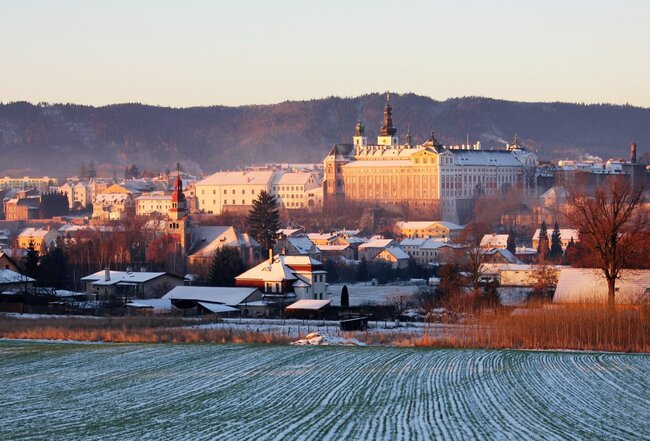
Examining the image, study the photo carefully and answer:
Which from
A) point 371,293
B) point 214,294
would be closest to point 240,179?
point 371,293

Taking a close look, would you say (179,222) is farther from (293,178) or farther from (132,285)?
(293,178)

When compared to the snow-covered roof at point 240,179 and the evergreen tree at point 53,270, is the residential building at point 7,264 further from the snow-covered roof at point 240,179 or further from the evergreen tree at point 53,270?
the snow-covered roof at point 240,179

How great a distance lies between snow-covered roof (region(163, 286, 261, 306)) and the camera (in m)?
52.5

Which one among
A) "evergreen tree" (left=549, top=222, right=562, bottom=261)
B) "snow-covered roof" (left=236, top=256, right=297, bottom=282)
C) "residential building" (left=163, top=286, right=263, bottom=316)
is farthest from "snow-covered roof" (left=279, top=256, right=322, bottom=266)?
"evergreen tree" (left=549, top=222, right=562, bottom=261)

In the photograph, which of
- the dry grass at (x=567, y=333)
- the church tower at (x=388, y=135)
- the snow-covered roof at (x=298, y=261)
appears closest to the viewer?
the dry grass at (x=567, y=333)

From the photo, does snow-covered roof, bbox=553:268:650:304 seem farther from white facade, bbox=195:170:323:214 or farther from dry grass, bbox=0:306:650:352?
white facade, bbox=195:170:323:214

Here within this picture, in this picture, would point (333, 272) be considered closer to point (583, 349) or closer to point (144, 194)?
point (583, 349)

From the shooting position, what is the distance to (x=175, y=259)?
75.9 meters

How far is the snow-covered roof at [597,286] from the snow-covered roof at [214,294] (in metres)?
13.5

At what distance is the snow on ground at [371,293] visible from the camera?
5952 centimetres

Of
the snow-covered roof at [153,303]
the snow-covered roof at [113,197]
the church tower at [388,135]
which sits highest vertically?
the church tower at [388,135]

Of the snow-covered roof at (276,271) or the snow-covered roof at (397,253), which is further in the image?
the snow-covered roof at (397,253)

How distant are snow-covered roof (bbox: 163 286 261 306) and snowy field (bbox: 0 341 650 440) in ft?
72.8

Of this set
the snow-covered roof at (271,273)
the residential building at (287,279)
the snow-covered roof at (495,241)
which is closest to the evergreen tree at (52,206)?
the snow-covered roof at (495,241)
